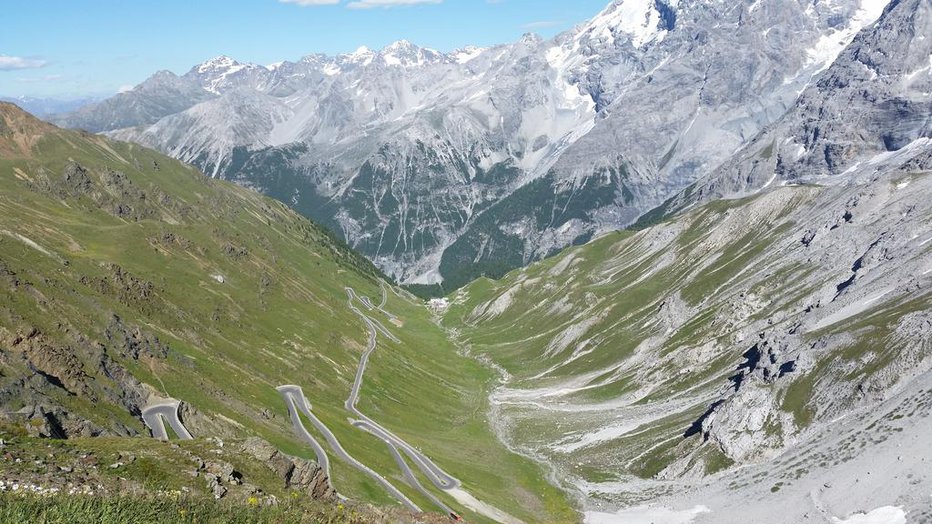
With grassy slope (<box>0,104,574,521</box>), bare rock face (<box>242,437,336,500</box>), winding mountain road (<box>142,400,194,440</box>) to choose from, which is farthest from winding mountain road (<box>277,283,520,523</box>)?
bare rock face (<box>242,437,336,500</box>)

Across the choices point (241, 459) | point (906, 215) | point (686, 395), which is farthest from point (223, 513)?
point (906, 215)

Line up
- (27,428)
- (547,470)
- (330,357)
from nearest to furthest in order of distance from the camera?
(27,428)
(547,470)
(330,357)

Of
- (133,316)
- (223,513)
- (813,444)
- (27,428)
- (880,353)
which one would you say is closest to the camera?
(223,513)

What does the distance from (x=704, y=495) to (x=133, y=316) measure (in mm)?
99813

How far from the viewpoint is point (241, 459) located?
5400 cm

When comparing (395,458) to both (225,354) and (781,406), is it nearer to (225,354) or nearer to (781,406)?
(225,354)

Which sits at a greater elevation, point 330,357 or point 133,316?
point 133,316

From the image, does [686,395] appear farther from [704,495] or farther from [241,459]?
[241,459]

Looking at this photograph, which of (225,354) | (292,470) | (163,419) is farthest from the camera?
(225,354)

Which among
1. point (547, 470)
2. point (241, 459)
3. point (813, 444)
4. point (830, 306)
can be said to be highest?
point (241, 459)

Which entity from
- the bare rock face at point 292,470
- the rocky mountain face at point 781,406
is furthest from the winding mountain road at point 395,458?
the bare rock face at point 292,470

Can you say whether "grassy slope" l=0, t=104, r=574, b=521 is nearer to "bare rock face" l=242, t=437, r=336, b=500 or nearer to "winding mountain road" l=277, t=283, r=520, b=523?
"winding mountain road" l=277, t=283, r=520, b=523

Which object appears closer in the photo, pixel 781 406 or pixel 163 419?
Answer: pixel 163 419

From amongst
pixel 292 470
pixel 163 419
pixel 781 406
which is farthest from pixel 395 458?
pixel 292 470
